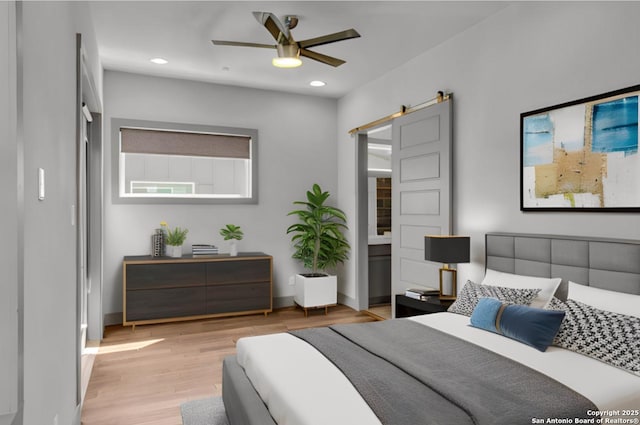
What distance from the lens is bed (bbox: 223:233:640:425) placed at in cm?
163

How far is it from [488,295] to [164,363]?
104 inches

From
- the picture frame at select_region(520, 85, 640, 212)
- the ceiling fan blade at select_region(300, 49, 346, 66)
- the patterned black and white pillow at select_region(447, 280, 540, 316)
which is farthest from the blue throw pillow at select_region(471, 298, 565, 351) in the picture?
the ceiling fan blade at select_region(300, 49, 346, 66)

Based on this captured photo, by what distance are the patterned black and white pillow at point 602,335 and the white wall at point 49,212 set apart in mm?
2399

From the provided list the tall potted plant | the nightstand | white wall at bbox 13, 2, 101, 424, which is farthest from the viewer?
the tall potted plant

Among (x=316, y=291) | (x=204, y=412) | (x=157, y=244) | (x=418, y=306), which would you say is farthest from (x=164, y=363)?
(x=418, y=306)

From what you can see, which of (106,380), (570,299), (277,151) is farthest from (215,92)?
(570,299)

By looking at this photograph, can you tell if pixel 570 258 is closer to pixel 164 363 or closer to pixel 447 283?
pixel 447 283

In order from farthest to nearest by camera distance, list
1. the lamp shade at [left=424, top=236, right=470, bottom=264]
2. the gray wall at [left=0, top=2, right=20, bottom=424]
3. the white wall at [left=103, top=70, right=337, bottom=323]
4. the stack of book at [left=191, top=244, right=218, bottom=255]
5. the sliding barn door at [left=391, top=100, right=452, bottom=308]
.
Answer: the stack of book at [left=191, top=244, right=218, bottom=255] < the white wall at [left=103, top=70, right=337, bottom=323] < the sliding barn door at [left=391, top=100, right=452, bottom=308] < the lamp shade at [left=424, top=236, right=470, bottom=264] < the gray wall at [left=0, top=2, right=20, bottom=424]

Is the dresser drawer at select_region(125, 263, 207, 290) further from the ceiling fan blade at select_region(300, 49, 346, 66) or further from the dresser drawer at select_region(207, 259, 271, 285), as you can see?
the ceiling fan blade at select_region(300, 49, 346, 66)

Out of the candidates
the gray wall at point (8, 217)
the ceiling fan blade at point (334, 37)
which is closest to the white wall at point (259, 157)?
the ceiling fan blade at point (334, 37)

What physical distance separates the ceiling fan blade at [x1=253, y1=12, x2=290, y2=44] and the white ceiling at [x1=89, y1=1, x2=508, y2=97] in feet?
0.85

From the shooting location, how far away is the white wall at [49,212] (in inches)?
53.1

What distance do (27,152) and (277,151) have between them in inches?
169

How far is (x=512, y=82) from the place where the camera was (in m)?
3.23
